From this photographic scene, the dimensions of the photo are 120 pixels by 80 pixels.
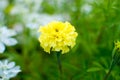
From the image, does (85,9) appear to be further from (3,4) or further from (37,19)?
(3,4)

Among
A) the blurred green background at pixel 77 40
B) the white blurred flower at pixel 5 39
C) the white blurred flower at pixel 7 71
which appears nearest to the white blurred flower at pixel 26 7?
the blurred green background at pixel 77 40

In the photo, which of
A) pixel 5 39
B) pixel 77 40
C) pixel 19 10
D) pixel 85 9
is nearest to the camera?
pixel 5 39

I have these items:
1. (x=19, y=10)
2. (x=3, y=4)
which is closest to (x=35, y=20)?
(x=19, y=10)

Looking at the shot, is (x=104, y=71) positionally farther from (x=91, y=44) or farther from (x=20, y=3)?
(x=20, y=3)

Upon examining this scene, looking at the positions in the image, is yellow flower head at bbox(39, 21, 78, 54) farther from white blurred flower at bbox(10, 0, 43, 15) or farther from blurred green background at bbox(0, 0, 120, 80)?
white blurred flower at bbox(10, 0, 43, 15)

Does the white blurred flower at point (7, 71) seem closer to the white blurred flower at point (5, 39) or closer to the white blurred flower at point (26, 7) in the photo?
the white blurred flower at point (5, 39)
